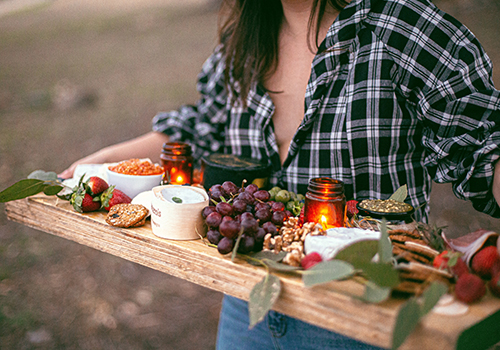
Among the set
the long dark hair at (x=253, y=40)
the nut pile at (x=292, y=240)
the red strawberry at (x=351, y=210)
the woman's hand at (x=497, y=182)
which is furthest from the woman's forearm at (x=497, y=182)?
the long dark hair at (x=253, y=40)

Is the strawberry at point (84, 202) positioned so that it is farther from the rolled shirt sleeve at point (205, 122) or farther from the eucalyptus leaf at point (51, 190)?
the rolled shirt sleeve at point (205, 122)

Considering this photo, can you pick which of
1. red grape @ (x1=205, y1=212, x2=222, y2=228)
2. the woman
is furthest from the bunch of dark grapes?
the woman

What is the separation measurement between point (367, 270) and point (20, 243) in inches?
123

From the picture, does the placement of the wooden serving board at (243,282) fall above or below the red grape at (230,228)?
below

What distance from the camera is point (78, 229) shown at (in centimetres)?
91

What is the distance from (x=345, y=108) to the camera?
1.03 meters

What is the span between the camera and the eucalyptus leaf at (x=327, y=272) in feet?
1.80

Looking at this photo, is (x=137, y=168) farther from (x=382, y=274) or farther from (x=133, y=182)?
(x=382, y=274)

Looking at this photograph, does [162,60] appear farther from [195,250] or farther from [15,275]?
[195,250]

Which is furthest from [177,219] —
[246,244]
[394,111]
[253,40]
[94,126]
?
[94,126]

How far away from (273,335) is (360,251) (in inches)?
21.0

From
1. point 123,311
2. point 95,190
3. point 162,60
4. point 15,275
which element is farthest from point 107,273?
point 162,60

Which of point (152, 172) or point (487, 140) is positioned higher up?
point (487, 140)

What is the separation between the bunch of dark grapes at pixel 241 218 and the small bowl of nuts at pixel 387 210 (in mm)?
173
